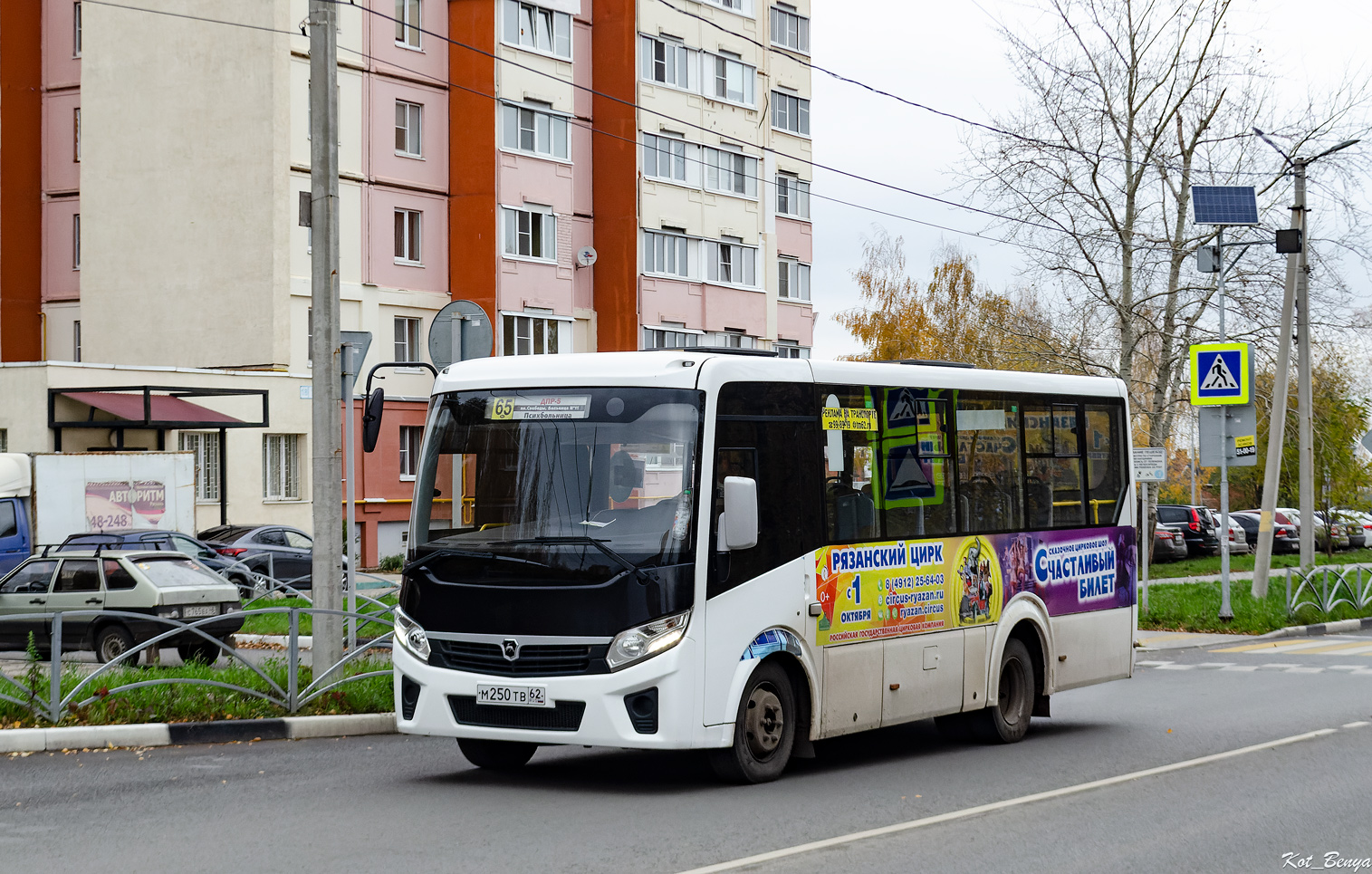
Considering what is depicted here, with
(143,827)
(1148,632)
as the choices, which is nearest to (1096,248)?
(1148,632)

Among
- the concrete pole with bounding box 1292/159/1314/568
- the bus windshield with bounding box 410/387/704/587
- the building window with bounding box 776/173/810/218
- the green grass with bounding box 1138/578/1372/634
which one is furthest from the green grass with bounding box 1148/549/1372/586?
the bus windshield with bounding box 410/387/704/587

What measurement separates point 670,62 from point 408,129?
9.20 metres

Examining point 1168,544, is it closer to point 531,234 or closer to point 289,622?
point 531,234

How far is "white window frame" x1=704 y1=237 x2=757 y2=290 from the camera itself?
50625 millimetres

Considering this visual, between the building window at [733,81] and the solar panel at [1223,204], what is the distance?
25.4m

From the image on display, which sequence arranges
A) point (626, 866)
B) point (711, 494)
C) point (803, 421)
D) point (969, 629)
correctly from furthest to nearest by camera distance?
point (969, 629) < point (803, 421) < point (711, 494) < point (626, 866)

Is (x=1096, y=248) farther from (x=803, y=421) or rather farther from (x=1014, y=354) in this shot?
(x=803, y=421)

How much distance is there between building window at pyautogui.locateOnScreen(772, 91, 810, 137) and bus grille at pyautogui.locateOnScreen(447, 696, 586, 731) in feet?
149

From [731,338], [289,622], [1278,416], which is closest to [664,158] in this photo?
[731,338]

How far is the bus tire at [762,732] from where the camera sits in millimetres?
9883

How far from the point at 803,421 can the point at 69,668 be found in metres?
6.00

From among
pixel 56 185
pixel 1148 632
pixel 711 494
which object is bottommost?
pixel 1148 632

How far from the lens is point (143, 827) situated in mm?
8461

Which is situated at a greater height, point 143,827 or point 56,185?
point 56,185
